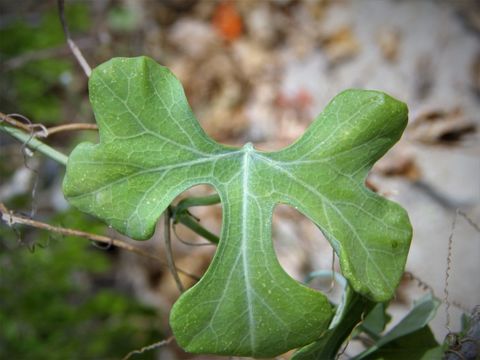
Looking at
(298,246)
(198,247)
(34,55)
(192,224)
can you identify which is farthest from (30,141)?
(198,247)

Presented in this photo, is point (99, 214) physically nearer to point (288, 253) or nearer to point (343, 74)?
point (288, 253)

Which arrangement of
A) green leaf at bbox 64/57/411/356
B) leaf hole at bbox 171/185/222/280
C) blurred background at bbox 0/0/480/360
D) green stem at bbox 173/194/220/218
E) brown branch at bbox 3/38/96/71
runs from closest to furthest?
1. green leaf at bbox 64/57/411/356
2. green stem at bbox 173/194/220/218
3. blurred background at bbox 0/0/480/360
4. brown branch at bbox 3/38/96/71
5. leaf hole at bbox 171/185/222/280

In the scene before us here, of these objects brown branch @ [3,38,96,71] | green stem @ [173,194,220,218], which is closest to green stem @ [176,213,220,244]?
green stem @ [173,194,220,218]

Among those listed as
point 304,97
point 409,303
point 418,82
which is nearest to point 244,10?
point 304,97

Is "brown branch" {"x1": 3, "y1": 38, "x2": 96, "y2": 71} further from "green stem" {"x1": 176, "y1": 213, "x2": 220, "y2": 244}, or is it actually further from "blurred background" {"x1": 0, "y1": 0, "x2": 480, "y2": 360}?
"green stem" {"x1": 176, "y1": 213, "x2": 220, "y2": 244}

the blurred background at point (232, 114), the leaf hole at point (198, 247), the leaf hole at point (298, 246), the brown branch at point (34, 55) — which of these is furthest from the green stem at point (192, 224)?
the leaf hole at point (198, 247)

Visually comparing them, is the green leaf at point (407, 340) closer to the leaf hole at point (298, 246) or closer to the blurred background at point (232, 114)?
the blurred background at point (232, 114)
